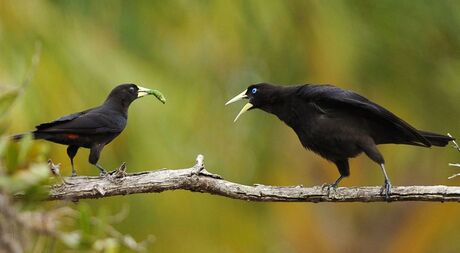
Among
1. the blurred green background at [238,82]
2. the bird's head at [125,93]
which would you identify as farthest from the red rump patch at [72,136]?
the blurred green background at [238,82]

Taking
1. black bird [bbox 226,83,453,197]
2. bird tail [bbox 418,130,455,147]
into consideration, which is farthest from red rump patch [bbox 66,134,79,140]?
→ bird tail [bbox 418,130,455,147]

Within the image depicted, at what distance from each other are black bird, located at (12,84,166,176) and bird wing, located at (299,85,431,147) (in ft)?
2.44

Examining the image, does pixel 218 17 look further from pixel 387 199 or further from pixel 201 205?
pixel 387 199

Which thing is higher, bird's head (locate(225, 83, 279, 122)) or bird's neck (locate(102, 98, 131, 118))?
bird's head (locate(225, 83, 279, 122))

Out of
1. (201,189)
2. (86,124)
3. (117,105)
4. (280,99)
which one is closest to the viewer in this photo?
(201,189)

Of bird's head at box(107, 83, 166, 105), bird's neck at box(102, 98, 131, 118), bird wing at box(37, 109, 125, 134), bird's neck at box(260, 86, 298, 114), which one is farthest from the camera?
bird's neck at box(260, 86, 298, 114)

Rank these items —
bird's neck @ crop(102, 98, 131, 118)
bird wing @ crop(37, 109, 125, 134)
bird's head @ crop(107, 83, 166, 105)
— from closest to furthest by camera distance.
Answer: bird wing @ crop(37, 109, 125, 134), bird's neck @ crop(102, 98, 131, 118), bird's head @ crop(107, 83, 166, 105)

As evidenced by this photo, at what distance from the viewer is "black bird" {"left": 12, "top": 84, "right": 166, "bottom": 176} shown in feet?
10.9

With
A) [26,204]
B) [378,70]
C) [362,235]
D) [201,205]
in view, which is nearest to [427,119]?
[378,70]

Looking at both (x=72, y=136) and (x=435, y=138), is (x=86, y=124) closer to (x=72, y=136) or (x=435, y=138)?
(x=72, y=136)

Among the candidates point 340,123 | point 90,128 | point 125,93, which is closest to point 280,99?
point 340,123

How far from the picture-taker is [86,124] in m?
3.50

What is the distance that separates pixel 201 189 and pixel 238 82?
5235 mm

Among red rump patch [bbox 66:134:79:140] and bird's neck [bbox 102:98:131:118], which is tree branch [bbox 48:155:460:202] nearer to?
red rump patch [bbox 66:134:79:140]
